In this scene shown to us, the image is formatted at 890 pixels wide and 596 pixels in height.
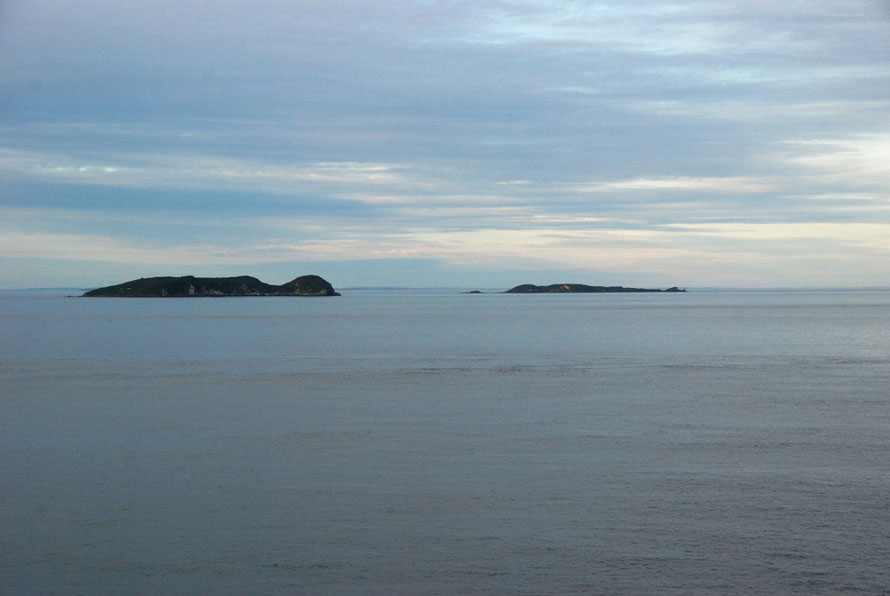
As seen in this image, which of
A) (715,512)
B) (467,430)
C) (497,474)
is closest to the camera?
(715,512)

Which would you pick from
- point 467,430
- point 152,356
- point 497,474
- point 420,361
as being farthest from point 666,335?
point 497,474

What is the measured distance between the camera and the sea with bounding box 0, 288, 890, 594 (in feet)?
41.3

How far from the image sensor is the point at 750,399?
1107 inches

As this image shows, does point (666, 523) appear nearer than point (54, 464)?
Yes

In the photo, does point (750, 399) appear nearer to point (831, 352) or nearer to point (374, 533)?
point (374, 533)

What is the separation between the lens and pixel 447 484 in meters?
17.0

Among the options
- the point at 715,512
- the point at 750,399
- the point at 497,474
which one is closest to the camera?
the point at 715,512

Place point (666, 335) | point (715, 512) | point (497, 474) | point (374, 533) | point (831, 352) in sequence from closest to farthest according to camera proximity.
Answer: point (374, 533), point (715, 512), point (497, 474), point (831, 352), point (666, 335)

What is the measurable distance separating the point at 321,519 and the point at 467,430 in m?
8.38

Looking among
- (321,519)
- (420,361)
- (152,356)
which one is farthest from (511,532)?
(152,356)

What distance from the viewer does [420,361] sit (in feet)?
140

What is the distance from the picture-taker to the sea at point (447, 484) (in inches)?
496

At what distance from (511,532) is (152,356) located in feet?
119

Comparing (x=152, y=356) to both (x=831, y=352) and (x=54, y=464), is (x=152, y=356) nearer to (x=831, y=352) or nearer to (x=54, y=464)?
(x=54, y=464)
